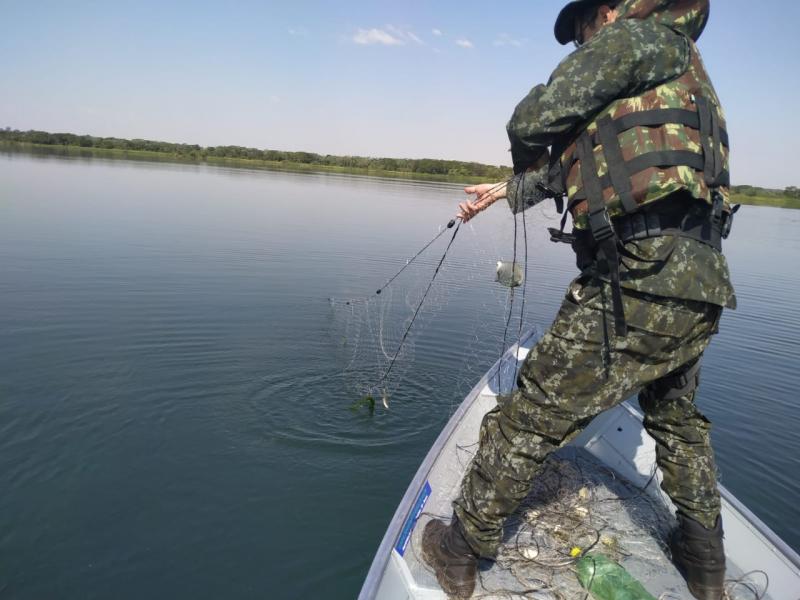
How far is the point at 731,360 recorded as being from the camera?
9.50m

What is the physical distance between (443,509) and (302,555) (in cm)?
130

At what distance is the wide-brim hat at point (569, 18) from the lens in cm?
276

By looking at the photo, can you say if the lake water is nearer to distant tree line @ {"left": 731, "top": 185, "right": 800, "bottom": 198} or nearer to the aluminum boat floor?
the aluminum boat floor

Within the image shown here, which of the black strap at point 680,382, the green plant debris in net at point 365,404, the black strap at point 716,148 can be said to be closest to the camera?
the black strap at point 716,148

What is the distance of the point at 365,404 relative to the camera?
6375mm

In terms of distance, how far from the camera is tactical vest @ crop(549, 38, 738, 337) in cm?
240

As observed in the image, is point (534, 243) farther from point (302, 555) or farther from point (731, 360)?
point (302, 555)

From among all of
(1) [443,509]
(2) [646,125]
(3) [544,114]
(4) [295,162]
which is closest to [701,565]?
(1) [443,509]

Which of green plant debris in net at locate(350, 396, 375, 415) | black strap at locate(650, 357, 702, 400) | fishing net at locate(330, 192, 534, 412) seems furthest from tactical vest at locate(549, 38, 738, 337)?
green plant debris in net at locate(350, 396, 375, 415)

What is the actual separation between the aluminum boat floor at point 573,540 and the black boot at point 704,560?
0.10 m

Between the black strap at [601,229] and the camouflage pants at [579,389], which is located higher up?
the black strap at [601,229]

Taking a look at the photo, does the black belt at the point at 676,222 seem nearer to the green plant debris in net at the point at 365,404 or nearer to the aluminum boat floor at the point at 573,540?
the aluminum boat floor at the point at 573,540

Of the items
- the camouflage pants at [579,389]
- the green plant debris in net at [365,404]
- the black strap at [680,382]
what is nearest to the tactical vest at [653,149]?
the camouflage pants at [579,389]

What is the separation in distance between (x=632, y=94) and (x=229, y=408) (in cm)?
522
